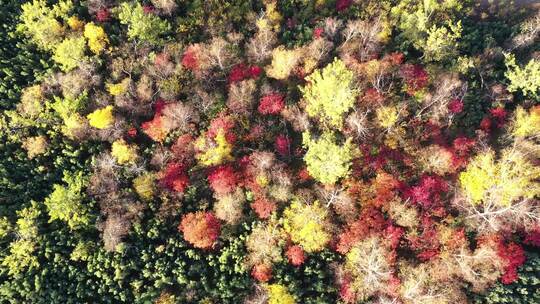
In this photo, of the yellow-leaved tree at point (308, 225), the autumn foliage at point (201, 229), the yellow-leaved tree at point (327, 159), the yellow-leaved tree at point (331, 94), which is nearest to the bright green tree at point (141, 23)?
the yellow-leaved tree at point (331, 94)

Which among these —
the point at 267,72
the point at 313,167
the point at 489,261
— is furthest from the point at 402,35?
the point at 489,261

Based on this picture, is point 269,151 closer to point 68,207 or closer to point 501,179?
point 68,207

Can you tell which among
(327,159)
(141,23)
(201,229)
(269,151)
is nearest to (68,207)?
(201,229)

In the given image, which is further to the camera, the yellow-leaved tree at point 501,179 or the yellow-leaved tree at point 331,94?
the yellow-leaved tree at point 331,94

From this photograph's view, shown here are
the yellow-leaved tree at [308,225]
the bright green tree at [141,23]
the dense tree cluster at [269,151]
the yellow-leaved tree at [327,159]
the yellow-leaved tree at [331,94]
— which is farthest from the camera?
the bright green tree at [141,23]

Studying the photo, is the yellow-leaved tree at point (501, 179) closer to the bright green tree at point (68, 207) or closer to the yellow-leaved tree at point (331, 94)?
the yellow-leaved tree at point (331, 94)

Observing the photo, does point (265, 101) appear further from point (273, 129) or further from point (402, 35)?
point (402, 35)

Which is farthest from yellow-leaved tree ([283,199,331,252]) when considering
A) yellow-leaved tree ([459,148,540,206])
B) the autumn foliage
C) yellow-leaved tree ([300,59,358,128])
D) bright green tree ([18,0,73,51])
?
bright green tree ([18,0,73,51])

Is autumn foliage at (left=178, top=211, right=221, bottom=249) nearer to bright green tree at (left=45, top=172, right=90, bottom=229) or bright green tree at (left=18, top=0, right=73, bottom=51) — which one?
bright green tree at (left=45, top=172, right=90, bottom=229)
